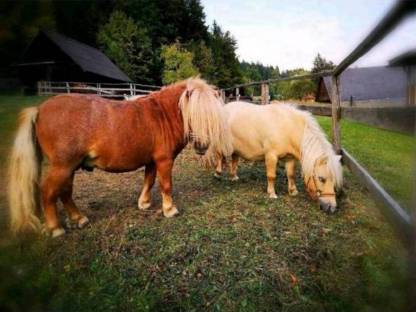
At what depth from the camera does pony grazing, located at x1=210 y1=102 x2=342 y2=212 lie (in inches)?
108

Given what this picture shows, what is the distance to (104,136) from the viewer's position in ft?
6.66

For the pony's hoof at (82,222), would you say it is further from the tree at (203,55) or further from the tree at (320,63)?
the tree at (320,63)

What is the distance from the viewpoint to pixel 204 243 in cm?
207

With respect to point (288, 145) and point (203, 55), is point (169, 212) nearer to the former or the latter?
point (288, 145)

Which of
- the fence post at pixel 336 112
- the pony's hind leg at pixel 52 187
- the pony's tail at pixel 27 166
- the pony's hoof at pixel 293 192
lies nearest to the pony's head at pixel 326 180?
the pony's hoof at pixel 293 192

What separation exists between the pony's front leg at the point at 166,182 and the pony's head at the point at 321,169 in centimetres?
124

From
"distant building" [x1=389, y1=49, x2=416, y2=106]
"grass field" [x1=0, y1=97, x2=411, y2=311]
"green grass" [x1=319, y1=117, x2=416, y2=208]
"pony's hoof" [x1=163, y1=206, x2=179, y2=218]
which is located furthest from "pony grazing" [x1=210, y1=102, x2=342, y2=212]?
"distant building" [x1=389, y1=49, x2=416, y2=106]

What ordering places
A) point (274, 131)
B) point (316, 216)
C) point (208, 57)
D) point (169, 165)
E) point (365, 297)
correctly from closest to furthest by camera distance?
A: point (365, 297)
point (208, 57)
point (169, 165)
point (316, 216)
point (274, 131)

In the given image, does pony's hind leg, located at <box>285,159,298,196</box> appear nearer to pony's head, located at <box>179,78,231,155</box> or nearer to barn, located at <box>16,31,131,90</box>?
pony's head, located at <box>179,78,231,155</box>

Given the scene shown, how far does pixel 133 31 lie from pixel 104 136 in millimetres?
1200

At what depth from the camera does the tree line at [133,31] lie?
521mm

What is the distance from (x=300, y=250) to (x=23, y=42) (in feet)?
6.21

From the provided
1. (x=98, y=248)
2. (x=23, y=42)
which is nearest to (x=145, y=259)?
(x=98, y=248)

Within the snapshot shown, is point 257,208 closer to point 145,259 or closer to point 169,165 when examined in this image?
point 169,165
